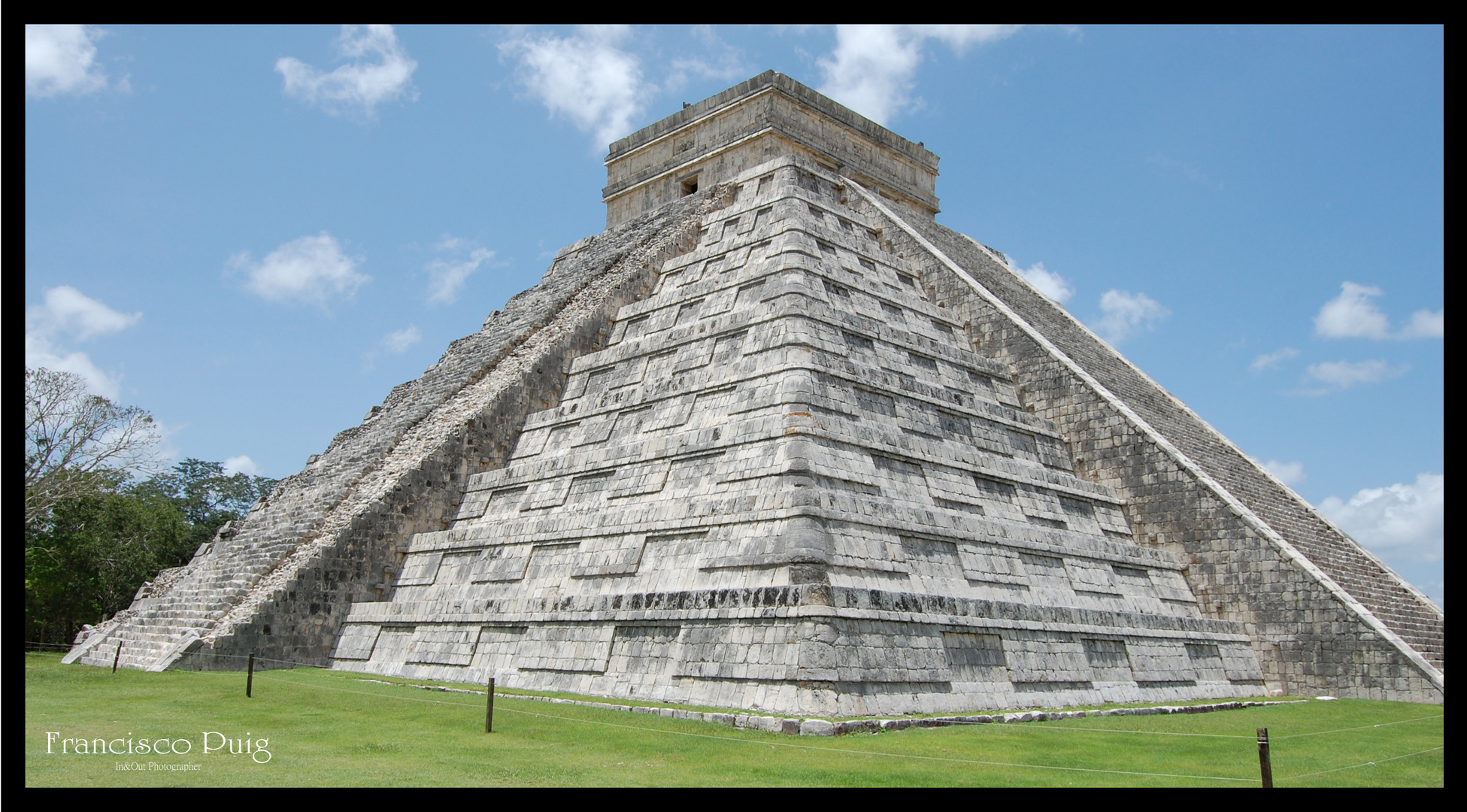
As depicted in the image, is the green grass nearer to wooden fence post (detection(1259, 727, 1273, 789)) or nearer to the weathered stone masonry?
wooden fence post (detection(1259, 727, 1273, 789))

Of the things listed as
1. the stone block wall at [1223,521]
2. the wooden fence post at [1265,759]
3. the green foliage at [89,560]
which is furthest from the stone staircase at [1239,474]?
the green foliage at [89,560]

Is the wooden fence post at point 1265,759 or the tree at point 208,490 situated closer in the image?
the wooden fence post at point 1265,759

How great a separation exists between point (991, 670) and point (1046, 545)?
2.76 m

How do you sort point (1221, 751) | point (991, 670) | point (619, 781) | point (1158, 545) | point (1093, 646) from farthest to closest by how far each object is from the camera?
point (1158, 545), point (1093, 646), point (991, 670), point (1221, 751), point (619, 781)

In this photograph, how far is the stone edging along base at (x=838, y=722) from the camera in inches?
336

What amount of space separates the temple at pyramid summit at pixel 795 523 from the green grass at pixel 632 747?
1.11 metres

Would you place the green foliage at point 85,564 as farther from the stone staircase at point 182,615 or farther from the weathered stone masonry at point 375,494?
the stone staircase at point 182,615

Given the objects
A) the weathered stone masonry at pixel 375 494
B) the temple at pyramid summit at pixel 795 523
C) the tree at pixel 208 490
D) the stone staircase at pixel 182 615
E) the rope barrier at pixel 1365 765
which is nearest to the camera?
the rope barrier at pixel 1365 765

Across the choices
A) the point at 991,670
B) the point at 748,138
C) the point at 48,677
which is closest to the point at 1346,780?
the point at 991,670

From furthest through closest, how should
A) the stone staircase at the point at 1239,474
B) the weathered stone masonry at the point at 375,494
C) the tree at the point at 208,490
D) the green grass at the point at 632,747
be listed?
1. the tree at the point at 208,490
2. the stone staircase at the point at 1239,474
3. the weathered stone masonry at the point at 375,494
4. the green grass at the point at 632,747

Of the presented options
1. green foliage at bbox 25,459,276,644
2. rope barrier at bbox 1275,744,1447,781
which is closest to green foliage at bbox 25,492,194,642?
green foliage at bbox 25,459,276,644

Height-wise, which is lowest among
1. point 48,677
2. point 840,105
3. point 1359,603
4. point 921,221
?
point 48,677

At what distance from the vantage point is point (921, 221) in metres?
22.1

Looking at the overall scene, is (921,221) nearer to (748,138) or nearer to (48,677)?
(748,138)
